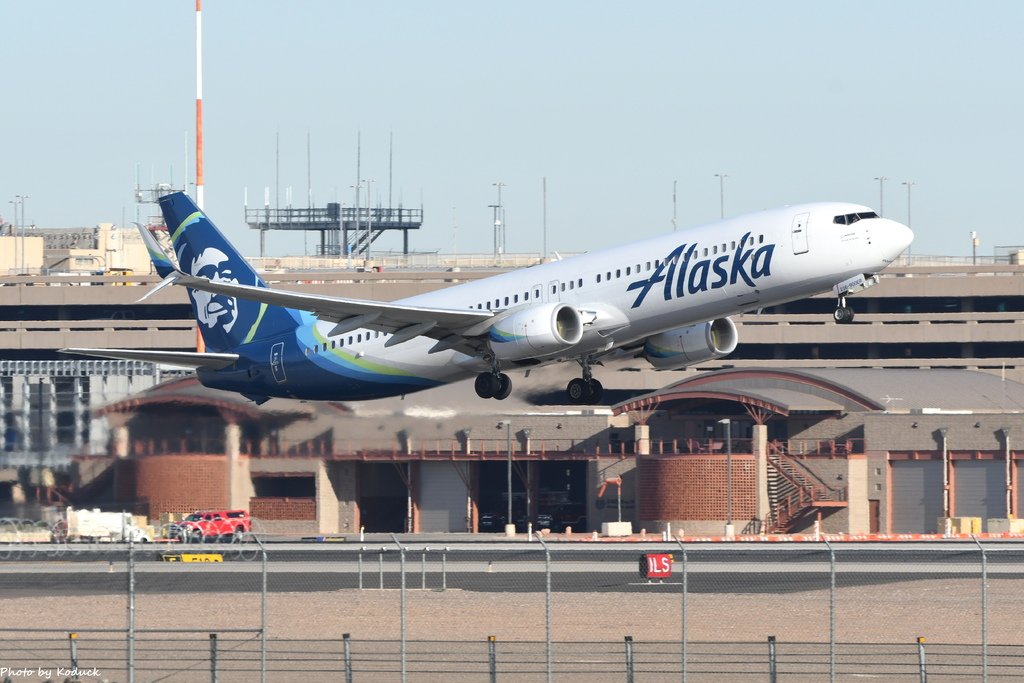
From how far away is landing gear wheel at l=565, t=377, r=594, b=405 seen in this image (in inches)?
2004

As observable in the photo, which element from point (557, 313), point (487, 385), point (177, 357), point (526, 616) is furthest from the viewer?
point (177, 357)

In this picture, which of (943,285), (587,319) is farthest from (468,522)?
(943,285)

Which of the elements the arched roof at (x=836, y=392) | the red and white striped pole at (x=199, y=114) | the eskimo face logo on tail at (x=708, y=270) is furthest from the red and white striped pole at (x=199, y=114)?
the eskimo face logo on tail at (x=708, y=270)

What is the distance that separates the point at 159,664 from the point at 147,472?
17.8m

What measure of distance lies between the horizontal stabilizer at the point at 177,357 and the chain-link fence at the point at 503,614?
6.12 metres

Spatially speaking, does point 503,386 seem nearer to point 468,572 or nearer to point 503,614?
point 468,572

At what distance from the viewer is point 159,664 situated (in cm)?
3600

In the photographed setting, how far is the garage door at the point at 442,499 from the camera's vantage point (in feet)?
256

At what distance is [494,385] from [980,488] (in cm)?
4434

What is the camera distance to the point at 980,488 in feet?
282

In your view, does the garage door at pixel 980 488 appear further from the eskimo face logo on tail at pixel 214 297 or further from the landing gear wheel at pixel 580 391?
the eskimo face logo on tail at pixel 214 297

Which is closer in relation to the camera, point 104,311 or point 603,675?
point 603,675

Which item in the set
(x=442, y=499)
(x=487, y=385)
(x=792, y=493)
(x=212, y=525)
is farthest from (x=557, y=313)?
(x=792, y=493)

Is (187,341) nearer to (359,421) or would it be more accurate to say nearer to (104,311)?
(104,311)
